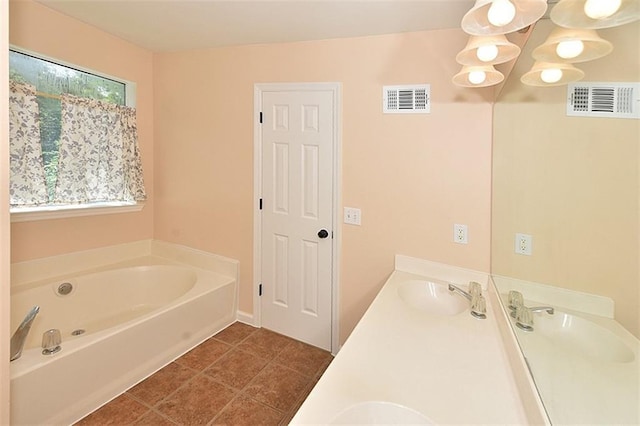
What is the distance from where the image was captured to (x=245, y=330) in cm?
271

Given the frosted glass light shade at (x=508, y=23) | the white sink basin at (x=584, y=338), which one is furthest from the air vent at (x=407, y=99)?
the white sink basin at (x=584, y=338)

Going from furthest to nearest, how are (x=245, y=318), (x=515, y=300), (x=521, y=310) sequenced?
1. (x=245, y=318)
2. (x=515, y=300)
3. (x=521, y=310)

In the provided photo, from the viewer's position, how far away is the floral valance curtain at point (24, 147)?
2021 mm

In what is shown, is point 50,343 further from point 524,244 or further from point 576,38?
point 576,38

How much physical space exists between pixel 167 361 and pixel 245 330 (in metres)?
0.67

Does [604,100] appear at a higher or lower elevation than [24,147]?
Result: lower

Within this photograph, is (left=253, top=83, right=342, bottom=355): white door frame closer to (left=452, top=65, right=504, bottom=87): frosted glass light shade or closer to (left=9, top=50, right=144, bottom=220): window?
(left=452, top=65, right=504, bottom=87): frosted glass light shade

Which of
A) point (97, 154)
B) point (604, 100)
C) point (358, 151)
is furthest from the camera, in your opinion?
point (97, 154)

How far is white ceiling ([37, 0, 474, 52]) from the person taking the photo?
1812mm

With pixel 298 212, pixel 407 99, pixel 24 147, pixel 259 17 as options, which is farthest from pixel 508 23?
pixel 24 147

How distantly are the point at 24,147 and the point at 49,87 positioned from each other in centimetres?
55

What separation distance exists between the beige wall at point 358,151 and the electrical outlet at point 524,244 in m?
0.61

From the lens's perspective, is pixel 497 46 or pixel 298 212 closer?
pixel 497 46

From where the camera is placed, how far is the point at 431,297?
1.91 meters
